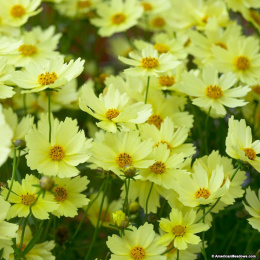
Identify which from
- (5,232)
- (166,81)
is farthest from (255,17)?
(5,232)

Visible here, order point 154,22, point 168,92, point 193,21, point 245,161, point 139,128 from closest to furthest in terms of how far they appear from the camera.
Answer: point 245,161 < point 139,128 < point 168,92 < point 193,21 < point 154,22

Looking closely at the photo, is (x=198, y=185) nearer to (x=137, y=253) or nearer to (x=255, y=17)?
(x=137, y=253)

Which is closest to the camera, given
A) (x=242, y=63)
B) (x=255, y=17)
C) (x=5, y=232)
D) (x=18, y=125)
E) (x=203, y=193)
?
(x=5, y=232)

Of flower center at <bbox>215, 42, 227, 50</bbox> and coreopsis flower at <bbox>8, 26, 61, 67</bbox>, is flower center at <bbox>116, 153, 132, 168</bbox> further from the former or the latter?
flower center at <bbox>215, 42, 227, 50</bbox>

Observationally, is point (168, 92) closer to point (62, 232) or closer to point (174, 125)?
point (174, 125)

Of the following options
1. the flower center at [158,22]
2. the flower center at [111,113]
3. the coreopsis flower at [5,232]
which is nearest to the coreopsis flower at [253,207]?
the flower center at [111,113]

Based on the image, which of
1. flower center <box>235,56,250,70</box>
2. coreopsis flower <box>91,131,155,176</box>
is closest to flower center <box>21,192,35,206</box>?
coreopsis flower <box>91,131,155,176</box>

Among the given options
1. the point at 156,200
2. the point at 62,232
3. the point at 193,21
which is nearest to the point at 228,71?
the point at 193,21
